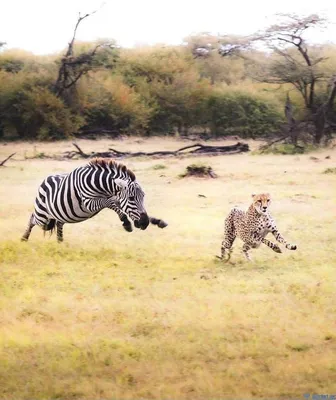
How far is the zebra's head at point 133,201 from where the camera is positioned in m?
8.85

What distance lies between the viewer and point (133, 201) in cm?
887

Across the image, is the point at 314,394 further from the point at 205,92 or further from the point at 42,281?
the point at 205,92

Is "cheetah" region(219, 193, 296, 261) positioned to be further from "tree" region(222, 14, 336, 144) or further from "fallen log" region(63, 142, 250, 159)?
"tree" region(222, 14, 336, 144)

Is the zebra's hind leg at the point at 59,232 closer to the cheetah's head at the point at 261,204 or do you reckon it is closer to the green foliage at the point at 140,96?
the cheetah's head at the point at 261,204

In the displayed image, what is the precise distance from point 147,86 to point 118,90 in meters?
2.61

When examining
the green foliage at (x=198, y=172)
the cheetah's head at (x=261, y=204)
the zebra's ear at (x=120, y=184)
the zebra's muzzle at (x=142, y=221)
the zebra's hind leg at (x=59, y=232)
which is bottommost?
the green foliage at (x=198, y=172)

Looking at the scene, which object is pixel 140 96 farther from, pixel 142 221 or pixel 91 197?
pixel 142 221

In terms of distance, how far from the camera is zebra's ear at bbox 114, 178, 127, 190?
29.1ft

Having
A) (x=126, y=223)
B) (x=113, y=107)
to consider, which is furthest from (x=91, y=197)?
(x=113, y=107)

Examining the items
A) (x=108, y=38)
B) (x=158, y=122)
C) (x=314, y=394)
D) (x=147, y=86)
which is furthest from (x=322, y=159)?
(x=314, y=394)

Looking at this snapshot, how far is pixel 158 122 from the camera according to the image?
26.4m

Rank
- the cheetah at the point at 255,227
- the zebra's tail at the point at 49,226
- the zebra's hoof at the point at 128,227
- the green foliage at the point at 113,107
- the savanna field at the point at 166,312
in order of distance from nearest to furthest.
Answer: the savanna field at the point at 166,312 < the cheetah at the point at 255,227 < the zebra's hoof at the point at 128,227 < the zebra's tail at the point at 49,226 < the green foliage at the point at 113,107

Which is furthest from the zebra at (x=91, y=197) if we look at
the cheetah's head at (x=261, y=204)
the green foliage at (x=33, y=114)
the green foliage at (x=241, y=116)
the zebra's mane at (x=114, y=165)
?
the green foliage at (x=241, y=116)

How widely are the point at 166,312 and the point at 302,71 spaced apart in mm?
19291
